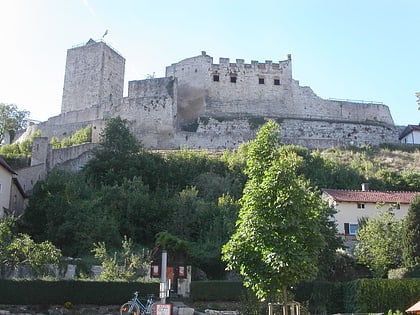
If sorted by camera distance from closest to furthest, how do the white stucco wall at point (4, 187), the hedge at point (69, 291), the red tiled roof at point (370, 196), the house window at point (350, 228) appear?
the hedge at point (69, 291)
the white stucco wall at point (4, 187)
the house window at point (350, 228)
the red tiled roof at point (370, 196)

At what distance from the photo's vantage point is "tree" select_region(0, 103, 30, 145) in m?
58.1

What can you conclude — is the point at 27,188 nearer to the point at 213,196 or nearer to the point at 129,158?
the point at 129,158

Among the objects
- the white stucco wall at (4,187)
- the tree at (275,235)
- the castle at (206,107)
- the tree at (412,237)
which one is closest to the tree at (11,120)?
the castle at (206,107)

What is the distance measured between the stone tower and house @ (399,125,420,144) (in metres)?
29.3

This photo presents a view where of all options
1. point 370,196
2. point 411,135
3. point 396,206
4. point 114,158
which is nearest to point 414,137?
point 411,135

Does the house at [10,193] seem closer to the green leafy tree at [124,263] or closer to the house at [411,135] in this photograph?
the green leafy tree at [124,263]

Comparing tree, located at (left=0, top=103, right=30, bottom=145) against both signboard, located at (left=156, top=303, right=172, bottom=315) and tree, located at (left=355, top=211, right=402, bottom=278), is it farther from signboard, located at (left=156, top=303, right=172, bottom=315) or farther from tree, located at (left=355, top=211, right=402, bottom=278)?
signboard, located at (left=156, top=303, right=172, bottom=315)

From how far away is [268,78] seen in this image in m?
59.0

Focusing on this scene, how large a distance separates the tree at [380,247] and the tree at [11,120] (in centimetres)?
4105

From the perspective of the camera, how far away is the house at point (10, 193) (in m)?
32.9

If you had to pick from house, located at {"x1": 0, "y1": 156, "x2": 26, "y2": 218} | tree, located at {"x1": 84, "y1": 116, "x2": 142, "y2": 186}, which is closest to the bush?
house, located at {"x1": 0, "y1": 156, "x2": 26, "y2": 218}

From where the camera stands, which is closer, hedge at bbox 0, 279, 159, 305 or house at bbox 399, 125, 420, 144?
hedge at bbox 0, 279, 159, 305

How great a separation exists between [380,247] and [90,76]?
40.4 meters

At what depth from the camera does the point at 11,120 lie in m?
60.6
